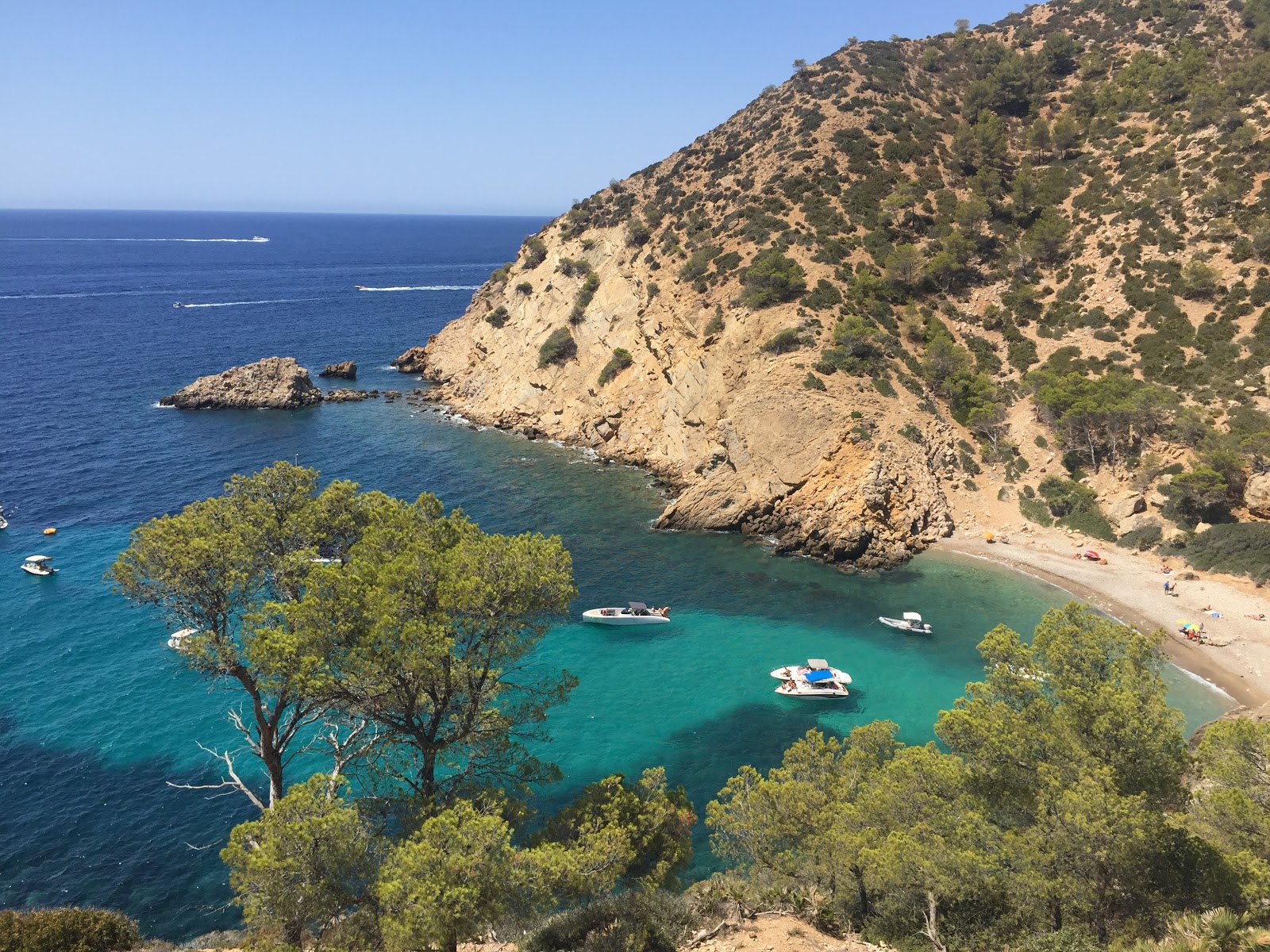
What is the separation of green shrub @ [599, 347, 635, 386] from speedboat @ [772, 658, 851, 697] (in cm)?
4009

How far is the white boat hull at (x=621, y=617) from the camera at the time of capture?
40125 mm

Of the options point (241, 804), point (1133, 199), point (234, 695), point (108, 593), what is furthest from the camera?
point (1133, 199)

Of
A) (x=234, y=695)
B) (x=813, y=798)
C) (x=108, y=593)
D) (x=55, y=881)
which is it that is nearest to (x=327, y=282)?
(x=108, y=593)

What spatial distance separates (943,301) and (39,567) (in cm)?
6941

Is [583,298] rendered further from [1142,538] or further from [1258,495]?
[1258,495]

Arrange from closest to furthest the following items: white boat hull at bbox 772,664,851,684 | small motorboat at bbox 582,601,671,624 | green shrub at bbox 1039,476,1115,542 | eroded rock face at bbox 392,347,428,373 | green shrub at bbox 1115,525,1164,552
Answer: white boat hull at bbox 772,664,851,684 < small motorboat at bbox 582,601,671,624 < green shrub at bbox 1115,525,1164,552 < green shrub at bbox 1039,476,1115,542 < eroded rock face at bbox 392,347,428,373

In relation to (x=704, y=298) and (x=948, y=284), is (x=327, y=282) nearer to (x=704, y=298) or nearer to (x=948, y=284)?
(x=704, y=298)

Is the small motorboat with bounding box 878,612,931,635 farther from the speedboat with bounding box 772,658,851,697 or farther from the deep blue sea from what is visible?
the speedboat with bounding box 772,658,851,697

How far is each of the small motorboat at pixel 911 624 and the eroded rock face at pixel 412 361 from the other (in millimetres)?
73964

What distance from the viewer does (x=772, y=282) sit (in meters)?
59.8

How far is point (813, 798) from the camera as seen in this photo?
18.6 m

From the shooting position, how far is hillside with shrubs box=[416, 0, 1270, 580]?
161ft

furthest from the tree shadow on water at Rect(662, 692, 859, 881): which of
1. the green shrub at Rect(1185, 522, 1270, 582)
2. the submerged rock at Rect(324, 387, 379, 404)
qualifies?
the submerged rock at Rect(324, 387, 379, 404)

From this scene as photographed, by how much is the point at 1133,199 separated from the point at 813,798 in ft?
227
